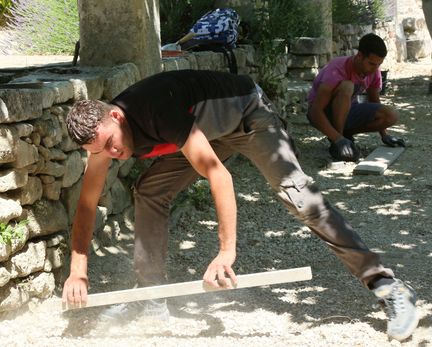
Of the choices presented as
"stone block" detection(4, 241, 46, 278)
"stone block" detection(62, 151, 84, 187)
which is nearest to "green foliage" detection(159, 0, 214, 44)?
"stone block" detection(62, 151, 84, 187)

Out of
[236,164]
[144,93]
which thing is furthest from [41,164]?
[236,164]

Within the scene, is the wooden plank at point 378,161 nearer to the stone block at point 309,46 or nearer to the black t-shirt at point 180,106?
the black t-shirt at point 180,106

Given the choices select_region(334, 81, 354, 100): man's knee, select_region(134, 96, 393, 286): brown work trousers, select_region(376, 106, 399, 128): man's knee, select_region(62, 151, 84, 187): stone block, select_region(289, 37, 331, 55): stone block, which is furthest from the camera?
select_region(289, 37, 331, 55): stone block

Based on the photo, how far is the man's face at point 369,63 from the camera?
7137mm

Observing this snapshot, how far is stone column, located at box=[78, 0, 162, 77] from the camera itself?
209 inches

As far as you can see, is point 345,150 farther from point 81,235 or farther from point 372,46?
point 81,235

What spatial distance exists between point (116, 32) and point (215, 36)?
2.29m

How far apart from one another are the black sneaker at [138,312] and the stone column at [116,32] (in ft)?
6.84

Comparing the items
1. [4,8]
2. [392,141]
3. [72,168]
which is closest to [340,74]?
[392,141]

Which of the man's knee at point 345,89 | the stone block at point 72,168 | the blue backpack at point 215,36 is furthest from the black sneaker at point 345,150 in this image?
the stone block at point 72,168

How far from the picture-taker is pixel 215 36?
24.6 feet

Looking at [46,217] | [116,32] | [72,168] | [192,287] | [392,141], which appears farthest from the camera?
[392,141]

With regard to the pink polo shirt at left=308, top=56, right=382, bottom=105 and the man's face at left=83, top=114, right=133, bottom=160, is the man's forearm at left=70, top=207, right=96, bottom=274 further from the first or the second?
the pink polo shirt at left=308, top=56, right=382, bottom=105

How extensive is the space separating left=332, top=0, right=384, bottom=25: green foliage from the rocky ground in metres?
6.32
